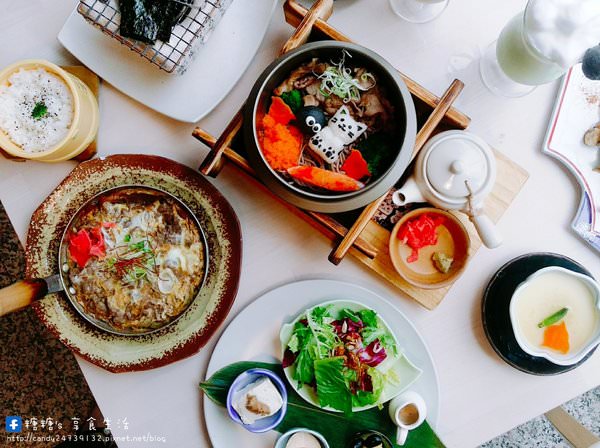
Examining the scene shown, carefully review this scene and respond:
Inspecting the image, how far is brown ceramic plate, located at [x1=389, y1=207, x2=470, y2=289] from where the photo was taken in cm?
148

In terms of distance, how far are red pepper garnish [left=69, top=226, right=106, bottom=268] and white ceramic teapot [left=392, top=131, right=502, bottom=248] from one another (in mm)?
867

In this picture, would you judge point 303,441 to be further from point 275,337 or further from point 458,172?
point 458,172

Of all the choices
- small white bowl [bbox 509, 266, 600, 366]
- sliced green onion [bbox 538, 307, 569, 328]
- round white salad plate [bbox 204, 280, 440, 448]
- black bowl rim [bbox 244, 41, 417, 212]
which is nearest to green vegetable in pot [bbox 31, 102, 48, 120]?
black bowl rim [bbox 244, 41, 417, 212]

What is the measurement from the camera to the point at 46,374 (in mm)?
2340

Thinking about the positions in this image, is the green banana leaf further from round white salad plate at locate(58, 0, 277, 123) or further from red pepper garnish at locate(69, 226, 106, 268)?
round white salad plate at locate(58, 0, 277, 123)

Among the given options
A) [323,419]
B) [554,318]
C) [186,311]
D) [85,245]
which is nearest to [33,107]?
[85,245]

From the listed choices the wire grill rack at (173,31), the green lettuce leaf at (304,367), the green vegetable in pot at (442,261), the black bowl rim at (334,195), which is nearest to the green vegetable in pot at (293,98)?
the black bowl rim at (334,195)

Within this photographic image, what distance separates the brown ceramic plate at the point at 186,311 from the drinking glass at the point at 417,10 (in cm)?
77

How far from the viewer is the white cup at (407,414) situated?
1487mm

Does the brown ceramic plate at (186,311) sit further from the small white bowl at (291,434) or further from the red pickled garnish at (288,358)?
the small white bowl at (291,434)

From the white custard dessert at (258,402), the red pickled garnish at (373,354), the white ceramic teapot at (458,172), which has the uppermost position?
the white ceramic teapot at (458,172)

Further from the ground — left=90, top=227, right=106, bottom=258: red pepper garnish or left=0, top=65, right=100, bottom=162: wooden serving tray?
left=0, top=65, right=100, bottom=162: wooden serving tray

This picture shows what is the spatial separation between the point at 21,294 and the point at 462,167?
1184 mm

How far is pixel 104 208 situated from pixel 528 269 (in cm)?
124
